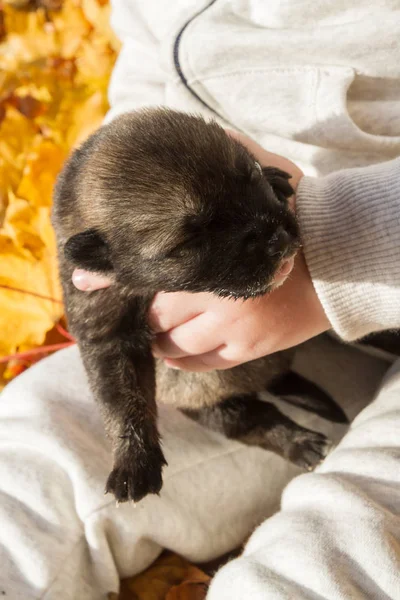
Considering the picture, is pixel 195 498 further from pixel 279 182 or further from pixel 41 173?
pixel 41 173

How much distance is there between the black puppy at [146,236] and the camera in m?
0.92

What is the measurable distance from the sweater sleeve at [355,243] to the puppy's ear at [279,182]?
0.05 metres

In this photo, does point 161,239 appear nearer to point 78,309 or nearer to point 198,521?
point 78,309

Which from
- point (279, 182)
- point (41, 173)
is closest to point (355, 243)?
point (279, 182)

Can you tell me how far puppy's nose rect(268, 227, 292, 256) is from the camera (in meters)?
0.94

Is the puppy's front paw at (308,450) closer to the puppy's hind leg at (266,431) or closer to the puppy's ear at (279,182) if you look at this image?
the puppy's hind leg at (266,431)

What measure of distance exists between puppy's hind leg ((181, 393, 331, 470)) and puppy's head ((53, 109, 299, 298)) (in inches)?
18.2

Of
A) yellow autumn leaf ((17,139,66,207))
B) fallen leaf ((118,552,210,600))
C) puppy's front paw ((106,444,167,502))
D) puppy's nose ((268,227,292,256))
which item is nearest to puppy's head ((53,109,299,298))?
puppy's nose ((268,227,292,256))

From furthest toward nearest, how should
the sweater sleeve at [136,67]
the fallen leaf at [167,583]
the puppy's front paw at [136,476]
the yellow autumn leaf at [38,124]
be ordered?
the yellow autumn leaf at [38,124], the sweater sleeve at [136,67], the fallen leaf at [167,583], the puppy's front paw at [136,476]

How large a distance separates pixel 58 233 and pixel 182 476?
23.8 inches

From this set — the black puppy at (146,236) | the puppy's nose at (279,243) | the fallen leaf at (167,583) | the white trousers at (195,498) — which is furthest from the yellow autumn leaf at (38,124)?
the puppy's nose at (279,243)

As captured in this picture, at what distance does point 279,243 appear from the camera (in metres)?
0.94

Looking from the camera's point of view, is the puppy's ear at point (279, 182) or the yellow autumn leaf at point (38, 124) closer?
the puppy's ear at point (279, 182)

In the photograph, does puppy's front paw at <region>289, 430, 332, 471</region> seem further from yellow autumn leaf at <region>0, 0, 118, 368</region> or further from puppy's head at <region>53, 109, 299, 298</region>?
yellow autumn leaf at <region>0, 0, 118, 368</region>
